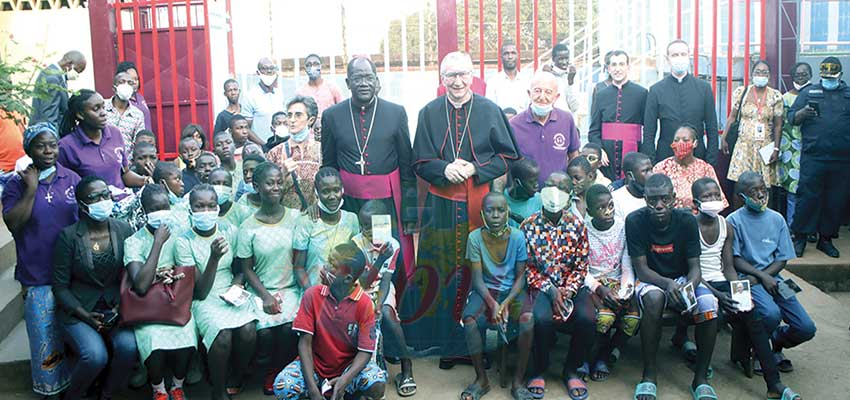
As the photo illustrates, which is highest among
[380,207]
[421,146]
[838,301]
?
[421,146]

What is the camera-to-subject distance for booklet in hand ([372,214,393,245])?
5613 millimetres

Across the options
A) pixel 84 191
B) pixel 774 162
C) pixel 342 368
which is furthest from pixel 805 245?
pixel 84 191

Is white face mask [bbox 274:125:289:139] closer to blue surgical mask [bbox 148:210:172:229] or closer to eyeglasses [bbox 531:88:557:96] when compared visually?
blue surgical mask [bbox 148:210:172:229]

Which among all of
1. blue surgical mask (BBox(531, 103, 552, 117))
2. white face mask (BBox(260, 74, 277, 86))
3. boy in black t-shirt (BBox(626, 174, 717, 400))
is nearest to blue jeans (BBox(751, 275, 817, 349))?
boy in black t-shirt (BBox(626, 174, 717, 400))

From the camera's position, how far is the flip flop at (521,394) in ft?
17.7

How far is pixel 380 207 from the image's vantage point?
6.07m

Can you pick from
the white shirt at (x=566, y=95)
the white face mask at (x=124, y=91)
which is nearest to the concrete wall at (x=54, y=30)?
the white face mask at (x=124, y=91)

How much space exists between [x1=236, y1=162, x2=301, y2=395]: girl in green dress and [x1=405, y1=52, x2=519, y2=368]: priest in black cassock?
989 mm

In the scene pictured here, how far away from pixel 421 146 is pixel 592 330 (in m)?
1.79

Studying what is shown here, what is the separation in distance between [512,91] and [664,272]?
3156 millimetres

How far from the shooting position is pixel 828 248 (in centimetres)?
810

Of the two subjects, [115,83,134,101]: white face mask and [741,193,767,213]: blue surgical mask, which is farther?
[115,83,134,101]: white face mask

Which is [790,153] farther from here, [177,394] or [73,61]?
[73,61]

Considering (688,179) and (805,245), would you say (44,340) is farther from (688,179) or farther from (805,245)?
(805,245)
